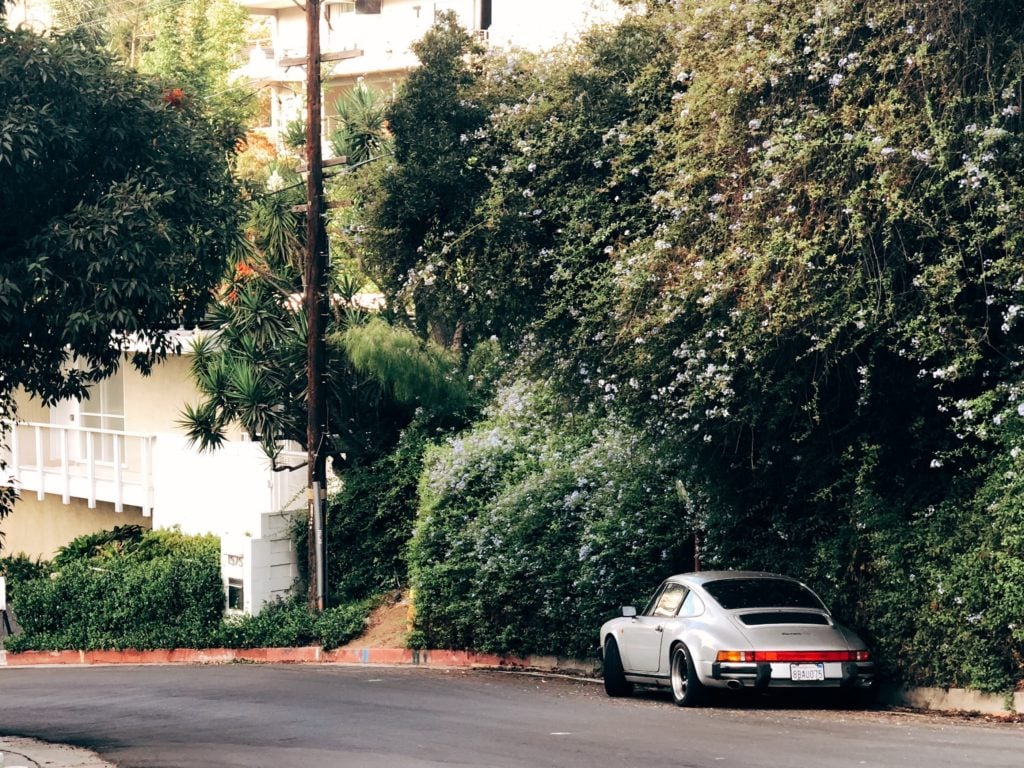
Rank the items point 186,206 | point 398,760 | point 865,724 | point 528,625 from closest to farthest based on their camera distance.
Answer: point 398,760 → point 865,724 → point 186,206 → point 528,625

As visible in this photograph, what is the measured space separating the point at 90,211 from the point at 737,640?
7.12 metres

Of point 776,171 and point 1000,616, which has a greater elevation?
point 776,171

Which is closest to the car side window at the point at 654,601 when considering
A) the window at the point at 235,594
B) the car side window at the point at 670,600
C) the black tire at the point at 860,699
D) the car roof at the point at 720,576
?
the car side window at the point at 670,600

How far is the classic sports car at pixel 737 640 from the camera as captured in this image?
580 inches

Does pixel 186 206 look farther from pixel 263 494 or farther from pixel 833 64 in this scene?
pixel 263 494

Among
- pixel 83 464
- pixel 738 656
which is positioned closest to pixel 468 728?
pixel 738 656

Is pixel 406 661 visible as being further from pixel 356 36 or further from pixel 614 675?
pixel 356 36

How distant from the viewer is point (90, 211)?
525 inches

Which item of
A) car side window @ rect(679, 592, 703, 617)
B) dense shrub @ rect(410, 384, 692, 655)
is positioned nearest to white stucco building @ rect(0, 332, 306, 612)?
dense shrub @ rect(410, 384, 692, 655)

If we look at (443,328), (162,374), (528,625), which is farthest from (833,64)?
(162,374)

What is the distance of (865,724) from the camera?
13.3 meters

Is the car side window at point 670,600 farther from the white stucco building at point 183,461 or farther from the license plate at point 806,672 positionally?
the white stucco building at point 183,461

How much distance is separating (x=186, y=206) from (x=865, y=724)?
7588 millimetres

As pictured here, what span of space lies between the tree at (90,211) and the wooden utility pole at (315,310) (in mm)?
11154
